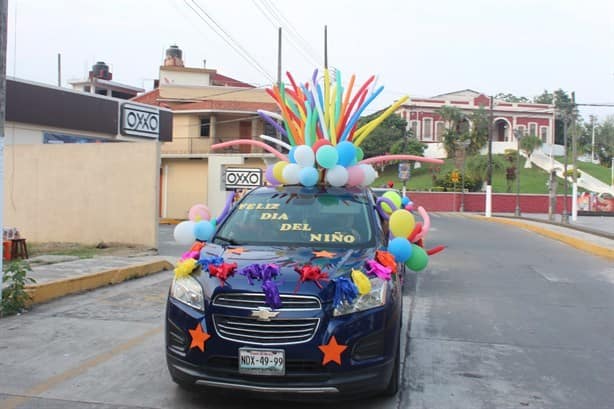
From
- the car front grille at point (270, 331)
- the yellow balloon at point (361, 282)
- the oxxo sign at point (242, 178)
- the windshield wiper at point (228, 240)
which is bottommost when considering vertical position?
the car front grille at point (270, 331)

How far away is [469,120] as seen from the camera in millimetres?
65188

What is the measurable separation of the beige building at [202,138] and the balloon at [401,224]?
24999 mm

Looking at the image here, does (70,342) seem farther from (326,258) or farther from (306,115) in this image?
(306,115)

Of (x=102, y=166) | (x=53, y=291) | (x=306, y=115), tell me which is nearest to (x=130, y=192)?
(x=102, y=166)

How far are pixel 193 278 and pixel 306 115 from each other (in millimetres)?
4045

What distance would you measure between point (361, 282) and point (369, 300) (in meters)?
0.16

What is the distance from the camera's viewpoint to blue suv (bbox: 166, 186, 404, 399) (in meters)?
4.21

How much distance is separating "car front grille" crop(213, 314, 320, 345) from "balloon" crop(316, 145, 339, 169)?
9.11 ft

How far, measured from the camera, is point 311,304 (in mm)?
4285

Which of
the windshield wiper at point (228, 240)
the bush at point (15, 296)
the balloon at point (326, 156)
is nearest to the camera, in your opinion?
the windshield wiper at point (228, 240)

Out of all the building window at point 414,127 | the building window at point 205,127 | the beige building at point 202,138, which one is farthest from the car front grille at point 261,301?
the building window at point 414,127

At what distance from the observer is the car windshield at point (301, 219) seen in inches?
220

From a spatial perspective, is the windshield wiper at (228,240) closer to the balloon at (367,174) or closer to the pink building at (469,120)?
the balloon at (367,174)

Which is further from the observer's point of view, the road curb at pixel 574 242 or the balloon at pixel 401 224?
the road curb at pixel 574 242
